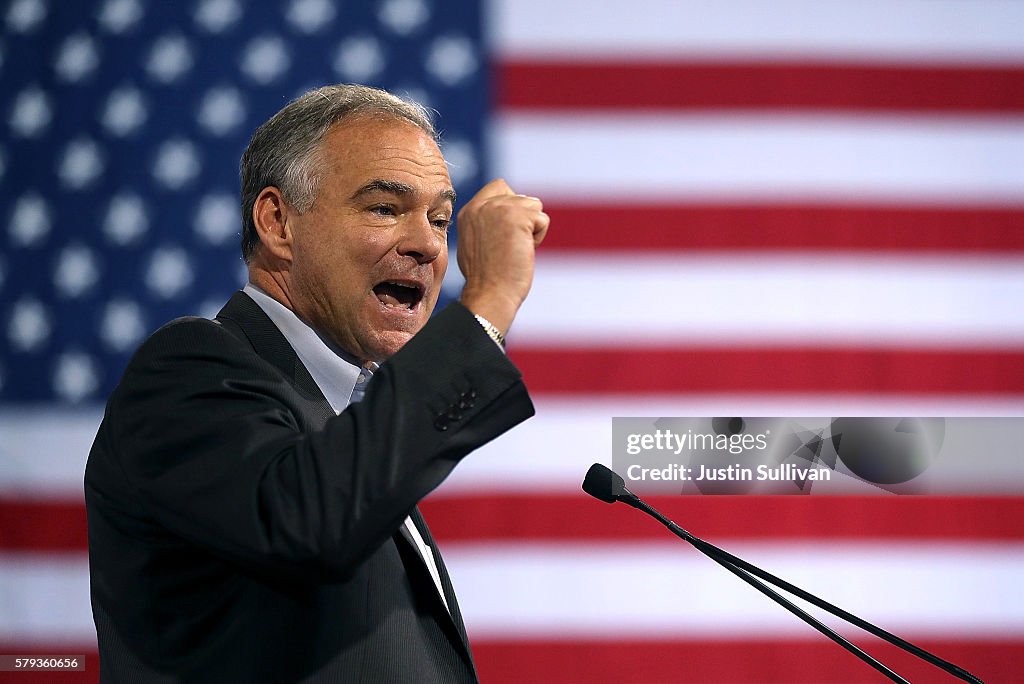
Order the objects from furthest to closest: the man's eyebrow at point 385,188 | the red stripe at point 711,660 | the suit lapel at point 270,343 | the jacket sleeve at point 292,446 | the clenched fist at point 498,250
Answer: the red stripe at point 711,660, the man's eyebrow at point 385,188, the suit lapel at point 270,343, the clenched fist at point 498,250, the jacket sleeve at point 292,446

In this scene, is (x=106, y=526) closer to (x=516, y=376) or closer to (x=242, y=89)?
(x=516, y=376)

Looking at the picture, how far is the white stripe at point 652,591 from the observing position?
2090 millimetres

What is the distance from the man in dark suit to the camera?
725mm

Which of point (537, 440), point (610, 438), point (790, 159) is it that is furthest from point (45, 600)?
point (790, 159)

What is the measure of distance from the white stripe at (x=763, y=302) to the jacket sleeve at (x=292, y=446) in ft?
4.39

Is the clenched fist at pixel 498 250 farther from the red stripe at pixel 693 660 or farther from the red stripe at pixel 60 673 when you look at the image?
the red stripe at pixel 60 673

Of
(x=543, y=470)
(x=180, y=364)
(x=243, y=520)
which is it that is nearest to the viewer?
(x=243, y=520)

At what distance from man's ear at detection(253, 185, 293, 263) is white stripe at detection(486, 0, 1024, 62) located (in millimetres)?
1181

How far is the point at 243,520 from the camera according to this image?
0.72 metres

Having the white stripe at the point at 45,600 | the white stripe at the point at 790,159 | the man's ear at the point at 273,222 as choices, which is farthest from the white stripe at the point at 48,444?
the man's ear at the point at 273,222

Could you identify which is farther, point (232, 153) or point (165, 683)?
point (232, 153)

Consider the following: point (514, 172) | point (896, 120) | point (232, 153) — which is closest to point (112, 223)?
point (232, 153)

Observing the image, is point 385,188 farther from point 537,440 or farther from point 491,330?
point 537,440

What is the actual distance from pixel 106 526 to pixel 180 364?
185 millimetres
